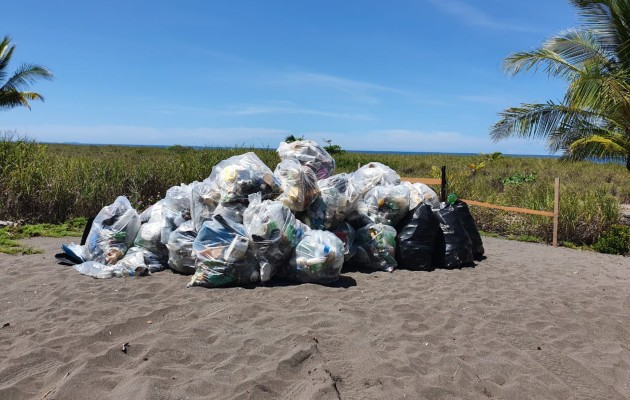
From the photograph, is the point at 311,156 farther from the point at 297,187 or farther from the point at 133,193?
the point at 133,193

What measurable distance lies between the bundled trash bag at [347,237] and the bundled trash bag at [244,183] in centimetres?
87

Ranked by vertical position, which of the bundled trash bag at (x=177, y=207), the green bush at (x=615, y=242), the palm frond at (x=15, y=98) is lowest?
the green bush at (x=615, y=242)

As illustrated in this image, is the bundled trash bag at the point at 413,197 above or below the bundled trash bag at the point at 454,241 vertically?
above

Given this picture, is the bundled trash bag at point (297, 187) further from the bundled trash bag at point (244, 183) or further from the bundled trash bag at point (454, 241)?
the bundled trash bag at point (454, 241)

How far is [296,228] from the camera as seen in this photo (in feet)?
16.7

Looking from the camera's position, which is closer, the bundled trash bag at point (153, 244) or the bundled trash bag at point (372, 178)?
the bundled trash bag at point (153, 244)

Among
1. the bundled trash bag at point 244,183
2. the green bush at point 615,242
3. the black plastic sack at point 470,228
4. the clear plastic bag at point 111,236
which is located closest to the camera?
the bundled trash bag at point 244,183

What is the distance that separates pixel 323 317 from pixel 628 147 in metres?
8.22

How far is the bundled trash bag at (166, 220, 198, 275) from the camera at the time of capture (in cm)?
512

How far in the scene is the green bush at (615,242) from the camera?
7684 mm

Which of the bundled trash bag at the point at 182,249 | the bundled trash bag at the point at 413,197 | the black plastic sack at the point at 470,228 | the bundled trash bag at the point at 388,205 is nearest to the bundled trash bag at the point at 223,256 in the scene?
the bundled trash bag at the point at 182,249

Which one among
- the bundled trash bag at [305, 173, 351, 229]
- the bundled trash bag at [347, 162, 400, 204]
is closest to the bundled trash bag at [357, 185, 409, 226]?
the bundled trash bag at [347, 162, 400, 204]

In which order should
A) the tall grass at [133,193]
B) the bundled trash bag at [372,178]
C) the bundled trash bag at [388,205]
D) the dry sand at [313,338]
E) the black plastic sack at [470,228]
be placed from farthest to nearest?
the tall grass at [133,193] → the black plastic sack at [470,228] → the bundled trash bag at [372,178] → the bundled trash bag at [388,205] → the dry sand at [313,338]

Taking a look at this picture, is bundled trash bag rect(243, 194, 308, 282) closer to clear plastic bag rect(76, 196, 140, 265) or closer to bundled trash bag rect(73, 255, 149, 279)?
bundled trash bag rect(73, 255, 149, 279)
